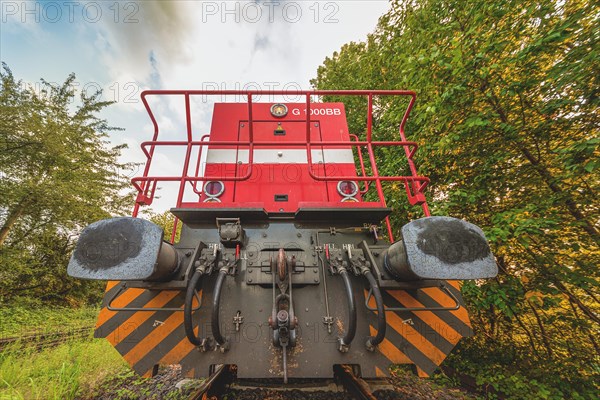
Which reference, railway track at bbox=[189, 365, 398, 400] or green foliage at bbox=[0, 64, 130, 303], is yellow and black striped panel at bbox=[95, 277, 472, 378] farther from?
green foliage at bbox=[0, 64, 130, 303]

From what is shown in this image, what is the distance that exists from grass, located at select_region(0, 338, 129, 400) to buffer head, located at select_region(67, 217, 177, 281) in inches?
104

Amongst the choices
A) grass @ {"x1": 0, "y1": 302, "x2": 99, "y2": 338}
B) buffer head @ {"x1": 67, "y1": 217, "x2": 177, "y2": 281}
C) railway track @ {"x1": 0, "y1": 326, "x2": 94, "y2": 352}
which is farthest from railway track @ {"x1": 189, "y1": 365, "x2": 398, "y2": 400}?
grass @ {"x1": 0, "y1": 302, "x2": 99, "y2": 338}

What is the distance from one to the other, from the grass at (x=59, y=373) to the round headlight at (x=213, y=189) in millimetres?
2872

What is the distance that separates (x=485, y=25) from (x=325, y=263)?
12.4ft

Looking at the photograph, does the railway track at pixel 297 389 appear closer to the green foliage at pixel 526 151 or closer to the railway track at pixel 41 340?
the green foliage at pixel 526 151

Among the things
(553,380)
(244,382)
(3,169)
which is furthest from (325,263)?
(3,169)

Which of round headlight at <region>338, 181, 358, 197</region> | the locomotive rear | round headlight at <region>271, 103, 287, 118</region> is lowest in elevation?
the locomotive rear

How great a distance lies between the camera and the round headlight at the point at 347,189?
309 cm

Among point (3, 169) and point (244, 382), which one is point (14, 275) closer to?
point (3, 169)

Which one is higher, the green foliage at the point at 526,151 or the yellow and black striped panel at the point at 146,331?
the green foliage at the point at 526,151

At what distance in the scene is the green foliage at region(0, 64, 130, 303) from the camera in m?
10.3

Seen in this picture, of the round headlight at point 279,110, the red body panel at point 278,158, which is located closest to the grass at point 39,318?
the red body panel at point 278,158

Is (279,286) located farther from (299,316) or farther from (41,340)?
(41,340)

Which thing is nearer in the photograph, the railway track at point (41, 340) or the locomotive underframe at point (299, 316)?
the locomotive underframe at point (299, 316)
